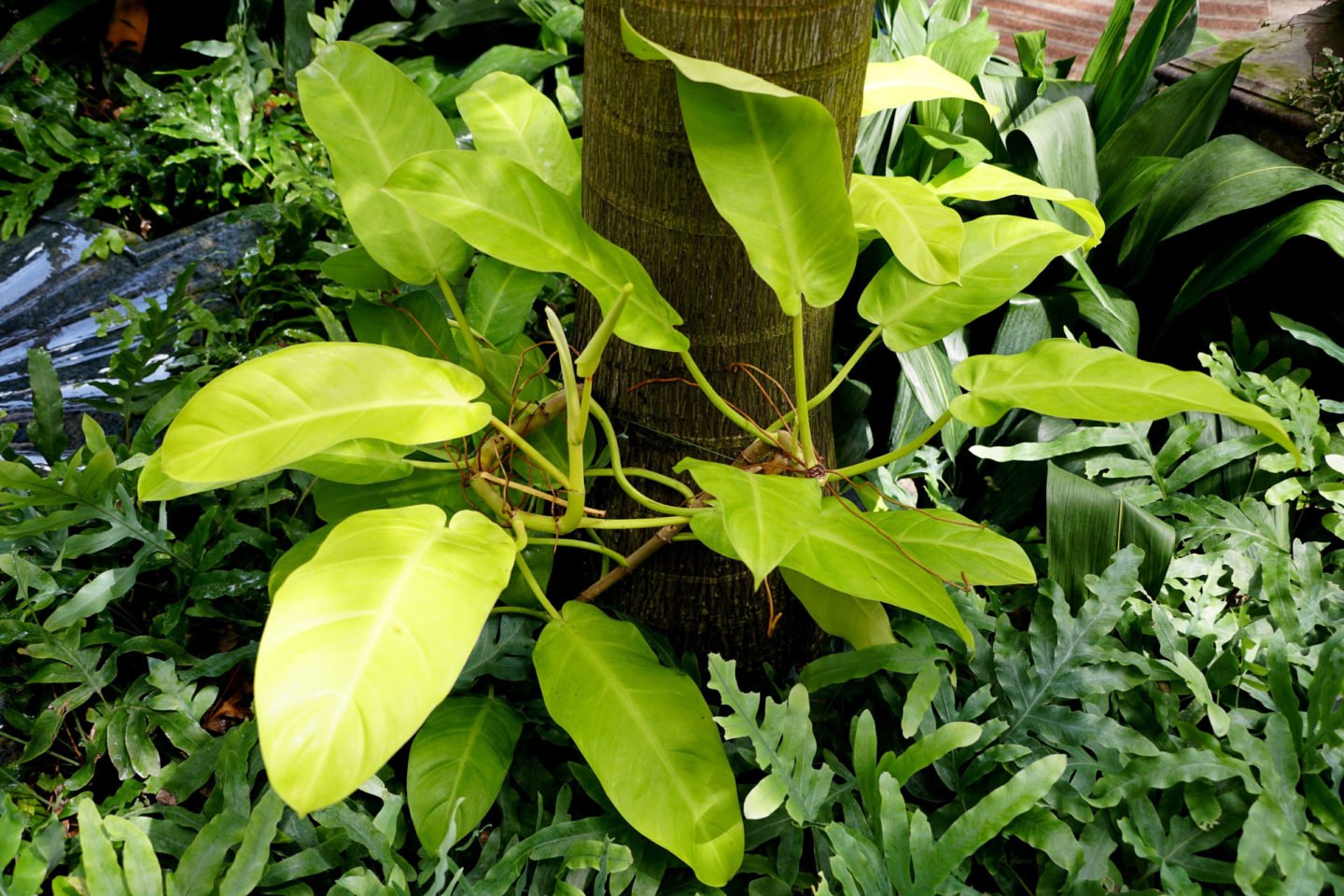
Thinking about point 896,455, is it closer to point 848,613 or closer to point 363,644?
point 848,613

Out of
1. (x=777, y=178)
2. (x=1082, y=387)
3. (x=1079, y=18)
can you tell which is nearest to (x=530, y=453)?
(x=777, y=178)

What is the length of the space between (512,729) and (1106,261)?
1682 millimetres

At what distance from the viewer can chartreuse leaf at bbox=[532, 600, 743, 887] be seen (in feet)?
4.17

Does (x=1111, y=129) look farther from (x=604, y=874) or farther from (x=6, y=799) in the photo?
(x=6, y=799)

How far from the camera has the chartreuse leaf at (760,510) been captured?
1093mm

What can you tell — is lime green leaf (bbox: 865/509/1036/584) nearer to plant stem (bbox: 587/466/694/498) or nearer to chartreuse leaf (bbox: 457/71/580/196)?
plant stem (bbox: 587/466/694/498)

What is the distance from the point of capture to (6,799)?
130 centimetres

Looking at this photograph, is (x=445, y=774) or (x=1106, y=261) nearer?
(x=445, y=774)

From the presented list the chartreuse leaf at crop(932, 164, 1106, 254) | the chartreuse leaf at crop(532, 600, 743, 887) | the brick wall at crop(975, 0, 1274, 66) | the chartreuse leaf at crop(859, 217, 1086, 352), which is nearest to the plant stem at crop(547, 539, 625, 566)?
the chartreuse leaf at crop(532, 600, 743, 887)

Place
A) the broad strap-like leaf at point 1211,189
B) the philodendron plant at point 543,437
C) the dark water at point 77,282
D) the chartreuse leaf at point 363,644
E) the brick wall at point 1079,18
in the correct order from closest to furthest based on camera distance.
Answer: the chartreuse leaf at point 363,644 < the philodendron plant at point 543,437 < the broad strap-like leaf at point 1211,189 < the dark water at point 77,282 < the brick wall at point 1079,18

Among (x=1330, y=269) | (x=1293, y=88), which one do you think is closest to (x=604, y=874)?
(x=1330, y=269)

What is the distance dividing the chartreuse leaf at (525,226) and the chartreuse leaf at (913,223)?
0.30 m

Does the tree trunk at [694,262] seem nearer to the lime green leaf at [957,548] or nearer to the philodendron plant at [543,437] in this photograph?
the philodendron plant at [543,437]

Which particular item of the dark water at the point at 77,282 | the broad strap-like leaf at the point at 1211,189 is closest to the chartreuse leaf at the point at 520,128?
the dark water at the point at 77,282
